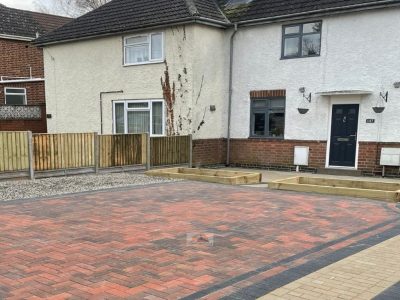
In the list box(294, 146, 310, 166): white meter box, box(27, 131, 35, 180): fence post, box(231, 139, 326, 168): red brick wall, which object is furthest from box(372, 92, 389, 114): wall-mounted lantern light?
box(27, 131, 35, 180): fence post

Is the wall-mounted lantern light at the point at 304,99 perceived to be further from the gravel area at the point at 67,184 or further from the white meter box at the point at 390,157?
the gravel area at the point at 67,184

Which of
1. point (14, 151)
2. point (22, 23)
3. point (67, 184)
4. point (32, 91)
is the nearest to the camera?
point (67, 184)

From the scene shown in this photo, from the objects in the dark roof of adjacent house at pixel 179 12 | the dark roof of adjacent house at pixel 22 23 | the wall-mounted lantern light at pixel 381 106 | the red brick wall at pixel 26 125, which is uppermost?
the dark roof of adjacent house at pixel 22 23

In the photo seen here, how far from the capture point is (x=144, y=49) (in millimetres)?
15539

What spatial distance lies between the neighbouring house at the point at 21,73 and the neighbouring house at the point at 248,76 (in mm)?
3235

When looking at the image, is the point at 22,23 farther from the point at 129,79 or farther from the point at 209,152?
the point at 209,152

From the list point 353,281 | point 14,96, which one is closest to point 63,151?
point 353,281

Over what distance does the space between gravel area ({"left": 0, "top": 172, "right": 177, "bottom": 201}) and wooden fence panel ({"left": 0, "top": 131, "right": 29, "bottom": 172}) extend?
40cm

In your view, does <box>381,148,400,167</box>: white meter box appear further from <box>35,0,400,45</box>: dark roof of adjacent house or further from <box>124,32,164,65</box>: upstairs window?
<box>124,32,164,65</box>: upstairs window

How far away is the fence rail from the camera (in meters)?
10.5

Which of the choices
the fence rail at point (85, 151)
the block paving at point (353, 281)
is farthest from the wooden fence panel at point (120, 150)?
the block paving at point (353, 281)

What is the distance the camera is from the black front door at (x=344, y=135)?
1273 centimetres

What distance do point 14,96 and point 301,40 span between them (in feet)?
49.2

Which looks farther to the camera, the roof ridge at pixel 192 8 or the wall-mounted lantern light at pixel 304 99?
the roof ridge at pixel 192 8
